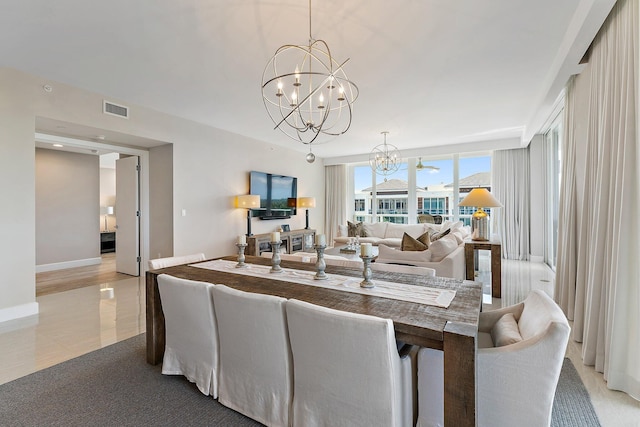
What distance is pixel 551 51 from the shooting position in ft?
9.66

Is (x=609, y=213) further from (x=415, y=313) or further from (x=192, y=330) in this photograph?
(x=192, y=330)

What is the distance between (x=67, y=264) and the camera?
6094mm

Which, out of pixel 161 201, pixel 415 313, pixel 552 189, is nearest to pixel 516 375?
pixel 415 313

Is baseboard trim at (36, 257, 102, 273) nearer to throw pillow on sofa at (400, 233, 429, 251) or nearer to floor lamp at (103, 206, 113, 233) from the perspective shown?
floor lamp at (103, 206, 113, 233)

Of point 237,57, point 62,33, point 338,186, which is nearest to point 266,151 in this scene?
point 338,186

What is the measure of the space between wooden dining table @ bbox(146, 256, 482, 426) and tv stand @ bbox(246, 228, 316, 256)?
10.7 ft

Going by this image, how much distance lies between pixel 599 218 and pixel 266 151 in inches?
226

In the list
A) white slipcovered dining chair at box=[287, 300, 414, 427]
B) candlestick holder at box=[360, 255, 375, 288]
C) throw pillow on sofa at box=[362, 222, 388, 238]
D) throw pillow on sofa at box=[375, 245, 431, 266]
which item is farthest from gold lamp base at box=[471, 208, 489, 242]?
white slipcovered dining chair at box=[287, 300, 414, 427]

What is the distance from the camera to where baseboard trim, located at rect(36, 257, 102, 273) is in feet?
18.7

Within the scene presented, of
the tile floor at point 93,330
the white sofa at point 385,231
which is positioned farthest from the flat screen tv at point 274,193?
the tile floor at point 93,330

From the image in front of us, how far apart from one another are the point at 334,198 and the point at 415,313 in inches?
296

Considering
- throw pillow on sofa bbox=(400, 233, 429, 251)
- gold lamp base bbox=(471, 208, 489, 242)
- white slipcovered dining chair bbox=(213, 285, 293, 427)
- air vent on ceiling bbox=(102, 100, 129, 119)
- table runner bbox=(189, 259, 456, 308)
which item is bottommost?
white slipcovered dining chair bbox=(213, 285, 293, 427)

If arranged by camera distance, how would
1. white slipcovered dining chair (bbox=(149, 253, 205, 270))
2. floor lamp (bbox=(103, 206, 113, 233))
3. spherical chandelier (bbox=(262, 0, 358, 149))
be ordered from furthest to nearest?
floor lamp (bbox=(103, 206, 113, 233))
white slipcovered dining chair (bbox=(149, 253, 205, 270))
spherical chandelier (bbox=(262, 0, 358, 149))

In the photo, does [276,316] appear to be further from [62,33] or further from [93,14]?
[62,33]
